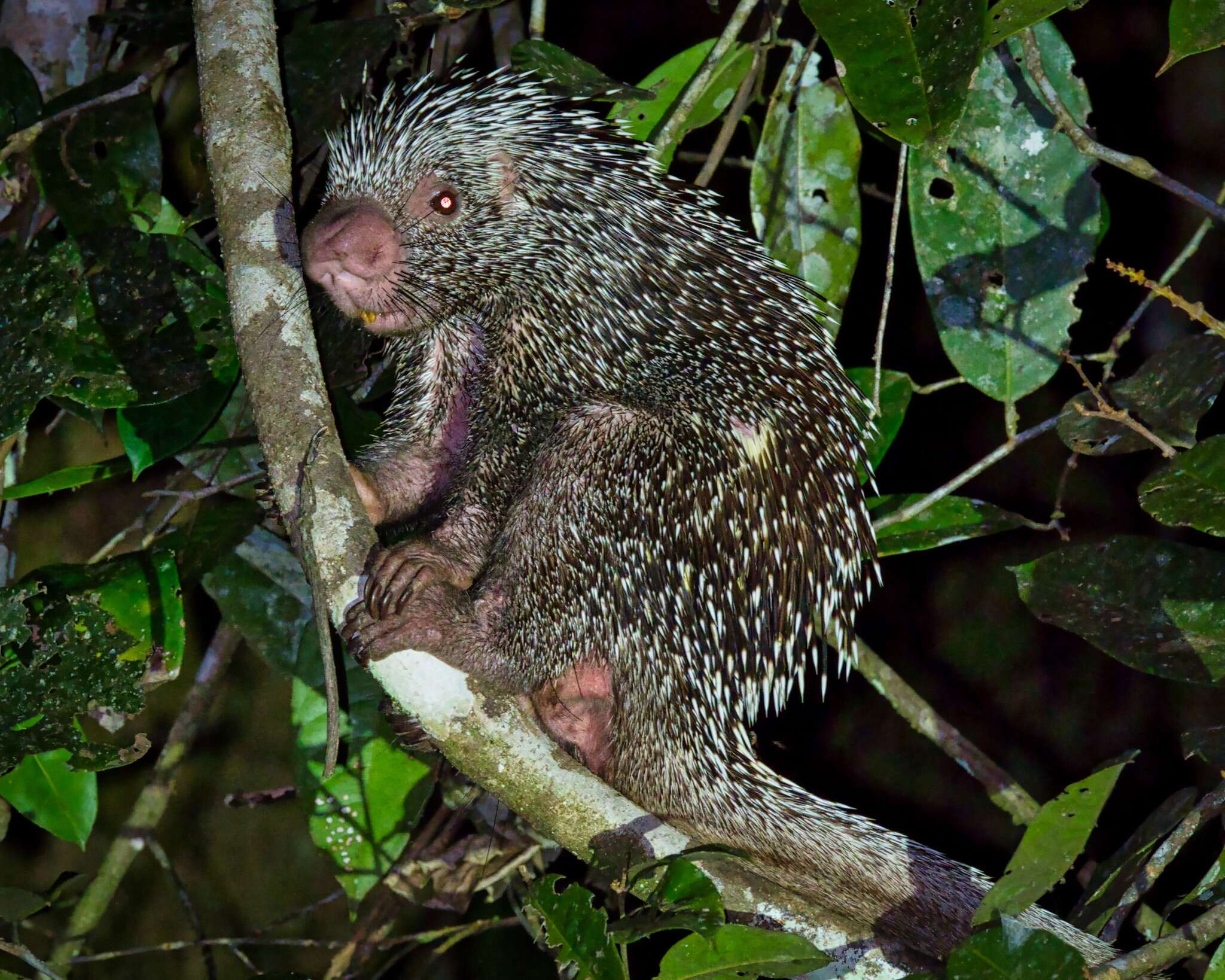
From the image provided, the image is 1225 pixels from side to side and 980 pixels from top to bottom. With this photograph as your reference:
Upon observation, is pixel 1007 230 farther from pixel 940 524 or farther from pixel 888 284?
pixel 940 524

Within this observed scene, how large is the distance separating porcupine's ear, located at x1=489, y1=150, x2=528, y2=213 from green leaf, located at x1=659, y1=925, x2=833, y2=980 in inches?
45.3

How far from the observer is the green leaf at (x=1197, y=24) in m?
1.53

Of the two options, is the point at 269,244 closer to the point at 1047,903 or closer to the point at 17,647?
the point at 17,647

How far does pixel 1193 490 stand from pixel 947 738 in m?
0.93

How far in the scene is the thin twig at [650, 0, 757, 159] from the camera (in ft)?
6.38

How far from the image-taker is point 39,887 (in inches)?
134

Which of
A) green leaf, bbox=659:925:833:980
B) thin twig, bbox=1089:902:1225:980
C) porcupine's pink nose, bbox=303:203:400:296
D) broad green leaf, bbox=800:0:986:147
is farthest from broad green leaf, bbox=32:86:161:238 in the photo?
thin twig, bbox=1089:902:1225:980

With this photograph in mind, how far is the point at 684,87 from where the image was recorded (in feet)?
6.73

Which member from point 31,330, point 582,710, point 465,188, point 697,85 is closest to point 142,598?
point 31,330

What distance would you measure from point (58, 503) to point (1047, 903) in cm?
297

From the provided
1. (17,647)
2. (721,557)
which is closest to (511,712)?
(721,557)

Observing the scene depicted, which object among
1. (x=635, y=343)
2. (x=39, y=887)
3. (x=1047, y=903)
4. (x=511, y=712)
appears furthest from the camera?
(x=39, y=887)

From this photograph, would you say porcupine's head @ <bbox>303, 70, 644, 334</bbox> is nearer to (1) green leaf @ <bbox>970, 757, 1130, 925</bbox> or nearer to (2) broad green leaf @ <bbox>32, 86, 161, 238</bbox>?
(2) broad green leaf @ <bbox>32, 86, 161, 238</bbox>

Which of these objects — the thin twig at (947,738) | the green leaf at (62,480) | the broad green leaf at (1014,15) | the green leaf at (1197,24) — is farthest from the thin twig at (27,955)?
→ the green leaf at (1197,24)
